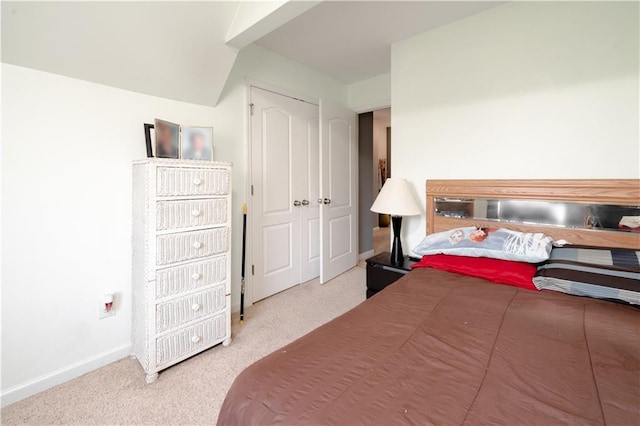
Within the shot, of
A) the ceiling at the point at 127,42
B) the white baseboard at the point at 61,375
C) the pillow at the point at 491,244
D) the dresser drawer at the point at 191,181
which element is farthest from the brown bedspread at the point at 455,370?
the ceiling at the point at 127,42

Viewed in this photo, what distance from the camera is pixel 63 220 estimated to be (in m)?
1.66

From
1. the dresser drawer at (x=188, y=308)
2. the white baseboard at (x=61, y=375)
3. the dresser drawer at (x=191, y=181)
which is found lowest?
the white baseboard at (x=61, y=375)

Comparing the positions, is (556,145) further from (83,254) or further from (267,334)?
(83,254)

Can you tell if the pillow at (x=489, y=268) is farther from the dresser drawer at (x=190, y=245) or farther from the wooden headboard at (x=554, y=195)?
the dresser drawer at (x=190, y=245)

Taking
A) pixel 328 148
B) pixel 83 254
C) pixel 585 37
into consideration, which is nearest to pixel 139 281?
pixel 83 254

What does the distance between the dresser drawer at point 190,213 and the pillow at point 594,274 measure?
191cm

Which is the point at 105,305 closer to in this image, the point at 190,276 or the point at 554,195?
the point at 190,276

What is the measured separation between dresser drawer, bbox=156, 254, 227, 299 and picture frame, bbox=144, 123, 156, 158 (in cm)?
77

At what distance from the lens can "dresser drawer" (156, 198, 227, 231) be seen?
1661 mm

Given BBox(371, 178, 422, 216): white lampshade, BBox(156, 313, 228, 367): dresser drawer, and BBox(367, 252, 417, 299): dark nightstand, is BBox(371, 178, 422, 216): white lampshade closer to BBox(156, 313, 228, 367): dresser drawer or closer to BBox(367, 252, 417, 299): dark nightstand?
BBox(367, 252, 417, 299): dark nightstand

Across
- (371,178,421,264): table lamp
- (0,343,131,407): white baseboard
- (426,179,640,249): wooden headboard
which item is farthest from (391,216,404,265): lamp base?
(0,343,131,407): white baseboard

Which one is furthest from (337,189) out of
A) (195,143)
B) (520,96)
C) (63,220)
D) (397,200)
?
(63,220)

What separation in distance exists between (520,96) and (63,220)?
10.1 ft

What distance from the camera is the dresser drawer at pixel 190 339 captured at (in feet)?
5.63
